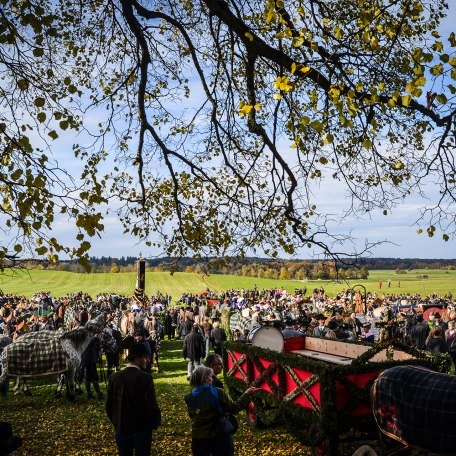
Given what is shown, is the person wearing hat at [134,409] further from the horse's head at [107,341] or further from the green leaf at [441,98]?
the horse's head at [107,341]

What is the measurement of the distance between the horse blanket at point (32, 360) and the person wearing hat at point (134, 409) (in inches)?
330

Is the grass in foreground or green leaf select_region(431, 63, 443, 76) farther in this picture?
the grass in foreground

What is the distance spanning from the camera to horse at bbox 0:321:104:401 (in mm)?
13758

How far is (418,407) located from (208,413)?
7.87 feet

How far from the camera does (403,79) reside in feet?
32.4

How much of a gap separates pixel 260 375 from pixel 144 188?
4815mm

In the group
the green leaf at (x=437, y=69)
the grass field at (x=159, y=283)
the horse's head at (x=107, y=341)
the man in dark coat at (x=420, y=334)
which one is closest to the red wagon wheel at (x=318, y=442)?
the green leaf at (x=437, y=69)

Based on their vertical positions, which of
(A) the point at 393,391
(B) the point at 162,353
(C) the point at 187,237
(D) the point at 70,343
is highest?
(C) the point at 187,237

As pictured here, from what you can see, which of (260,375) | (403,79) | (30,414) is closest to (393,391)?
(260,375)

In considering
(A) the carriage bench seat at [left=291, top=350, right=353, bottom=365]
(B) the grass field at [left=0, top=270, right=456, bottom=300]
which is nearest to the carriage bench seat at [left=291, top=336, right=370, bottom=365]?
(A) the carriage bench seat at [left=291, top=350, right=353, bottom=365]

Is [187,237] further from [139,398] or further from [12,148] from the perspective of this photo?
[139,398]

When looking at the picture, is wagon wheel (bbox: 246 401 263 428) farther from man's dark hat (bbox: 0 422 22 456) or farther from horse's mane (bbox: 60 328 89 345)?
man's dark hat (bbox: 0 422 22 456)

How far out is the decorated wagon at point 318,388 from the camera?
7.45 m

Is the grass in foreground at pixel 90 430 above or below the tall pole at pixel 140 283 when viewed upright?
below
